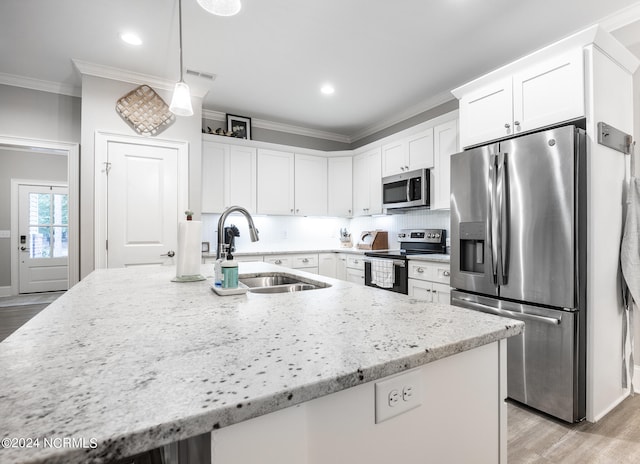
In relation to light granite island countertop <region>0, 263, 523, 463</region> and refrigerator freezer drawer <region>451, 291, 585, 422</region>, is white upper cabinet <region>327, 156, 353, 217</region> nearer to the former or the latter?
refrigerator freezer drawer <region>451, 291, 585, 422</region>

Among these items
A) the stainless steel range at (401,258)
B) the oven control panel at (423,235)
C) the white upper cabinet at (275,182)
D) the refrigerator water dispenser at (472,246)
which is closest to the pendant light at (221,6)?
the refrigerator water dispenser at (472,246)

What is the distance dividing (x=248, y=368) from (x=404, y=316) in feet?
1.68

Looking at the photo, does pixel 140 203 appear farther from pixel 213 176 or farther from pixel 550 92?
pixel 550 92

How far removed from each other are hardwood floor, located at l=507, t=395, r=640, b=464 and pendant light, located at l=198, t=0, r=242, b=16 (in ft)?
8.45

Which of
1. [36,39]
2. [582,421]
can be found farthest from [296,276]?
[36,39]

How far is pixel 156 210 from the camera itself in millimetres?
3334

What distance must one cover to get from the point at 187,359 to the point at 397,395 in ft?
1.43

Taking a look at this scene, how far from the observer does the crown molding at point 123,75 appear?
2.98m

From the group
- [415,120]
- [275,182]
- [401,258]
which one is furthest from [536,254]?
[275,182]

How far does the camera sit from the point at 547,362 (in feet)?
6.39

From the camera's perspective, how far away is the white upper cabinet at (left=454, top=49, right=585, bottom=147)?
6.31 feet

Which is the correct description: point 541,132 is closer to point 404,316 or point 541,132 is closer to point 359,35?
point 359,35

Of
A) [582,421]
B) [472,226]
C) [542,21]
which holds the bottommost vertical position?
[582,421]

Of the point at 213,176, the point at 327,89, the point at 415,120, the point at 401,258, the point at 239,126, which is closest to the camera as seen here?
the point at 401,258
